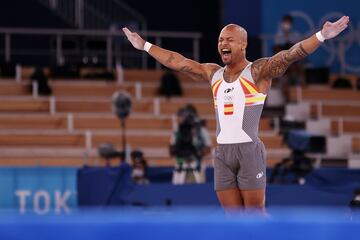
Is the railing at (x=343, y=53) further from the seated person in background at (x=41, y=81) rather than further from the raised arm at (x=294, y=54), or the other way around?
the raised arm at (x=294, y=54)

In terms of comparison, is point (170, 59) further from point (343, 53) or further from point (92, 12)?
point (343, 53)

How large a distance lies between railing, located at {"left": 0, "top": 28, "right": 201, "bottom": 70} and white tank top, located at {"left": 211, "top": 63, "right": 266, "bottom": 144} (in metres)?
12.5

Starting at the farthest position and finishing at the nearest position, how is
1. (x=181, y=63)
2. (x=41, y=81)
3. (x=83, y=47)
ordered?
(x=83, y=47), (x=41, y=81), (x=181, y=63)

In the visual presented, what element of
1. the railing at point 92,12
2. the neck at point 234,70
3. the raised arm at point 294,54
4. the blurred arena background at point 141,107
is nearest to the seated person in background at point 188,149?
the blurred arena background at point 141,107

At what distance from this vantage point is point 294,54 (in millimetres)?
7074

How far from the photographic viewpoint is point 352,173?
44.6 feet

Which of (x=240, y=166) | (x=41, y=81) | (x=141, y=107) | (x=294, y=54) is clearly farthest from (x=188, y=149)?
(x=294, y=54)

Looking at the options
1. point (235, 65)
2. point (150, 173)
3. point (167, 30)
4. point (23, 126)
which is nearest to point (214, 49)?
point (167, 30)

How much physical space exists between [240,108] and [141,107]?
11458 mm

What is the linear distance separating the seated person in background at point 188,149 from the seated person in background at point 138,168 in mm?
449

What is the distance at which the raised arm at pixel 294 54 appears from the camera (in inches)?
271

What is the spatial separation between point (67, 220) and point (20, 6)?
689 inches

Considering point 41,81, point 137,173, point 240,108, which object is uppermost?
point 41,81

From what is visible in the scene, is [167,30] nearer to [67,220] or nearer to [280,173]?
[280,173]
